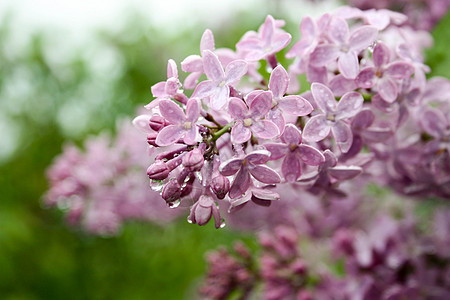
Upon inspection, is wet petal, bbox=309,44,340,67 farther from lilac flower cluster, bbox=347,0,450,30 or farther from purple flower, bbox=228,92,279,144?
lilac flower cluster, bbox=347,0,450,30

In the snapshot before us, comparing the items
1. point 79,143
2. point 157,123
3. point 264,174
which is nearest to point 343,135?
point 264,174

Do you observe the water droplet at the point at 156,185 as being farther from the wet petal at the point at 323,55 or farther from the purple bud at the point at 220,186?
the wet petal at the point at 323,55

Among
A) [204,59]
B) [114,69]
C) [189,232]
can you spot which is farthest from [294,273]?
[114,69]

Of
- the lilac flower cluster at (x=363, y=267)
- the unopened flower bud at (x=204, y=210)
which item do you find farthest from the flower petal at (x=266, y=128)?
the lilac flower cluster at (x=363, y=267)

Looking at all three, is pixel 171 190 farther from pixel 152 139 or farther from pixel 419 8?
pixel 419 8

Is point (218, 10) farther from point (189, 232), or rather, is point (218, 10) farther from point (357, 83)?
point (357, 83)
